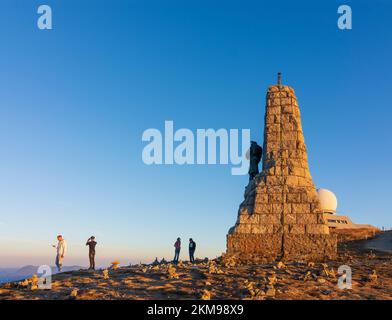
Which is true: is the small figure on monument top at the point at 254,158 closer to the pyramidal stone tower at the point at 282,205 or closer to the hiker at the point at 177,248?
the pyramidal stone tower at the point at 282,205

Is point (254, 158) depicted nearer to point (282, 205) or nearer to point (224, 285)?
point (282, 205)

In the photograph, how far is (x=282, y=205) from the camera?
A: 15.7 m

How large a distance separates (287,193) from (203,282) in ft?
21.4

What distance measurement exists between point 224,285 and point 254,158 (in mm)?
9174

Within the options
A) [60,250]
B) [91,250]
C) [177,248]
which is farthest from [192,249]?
[60,250]

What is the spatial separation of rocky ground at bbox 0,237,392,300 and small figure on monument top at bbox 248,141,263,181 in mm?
6297

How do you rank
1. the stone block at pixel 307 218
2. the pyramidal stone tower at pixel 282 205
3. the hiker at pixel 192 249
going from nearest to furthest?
1. the pyramidal stone tower at pixel 282 205
2. the stone block at pixel 307 218
3. the hiker at pixel 192 249

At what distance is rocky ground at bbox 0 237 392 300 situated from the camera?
9.20m

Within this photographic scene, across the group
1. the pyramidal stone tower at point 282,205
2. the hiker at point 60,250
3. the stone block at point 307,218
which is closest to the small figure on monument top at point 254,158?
the pyramidal stone tower at point 282,205

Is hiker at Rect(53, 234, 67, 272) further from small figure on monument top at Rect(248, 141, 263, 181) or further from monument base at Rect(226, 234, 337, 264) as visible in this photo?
small figure on monument top at Rect(248, 141, 263, 181)

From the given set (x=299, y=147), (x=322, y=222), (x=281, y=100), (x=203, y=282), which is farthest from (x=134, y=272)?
(x=281, y=100)

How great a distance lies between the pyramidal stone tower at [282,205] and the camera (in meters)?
14.9

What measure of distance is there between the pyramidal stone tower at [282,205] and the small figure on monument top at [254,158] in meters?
1.42
